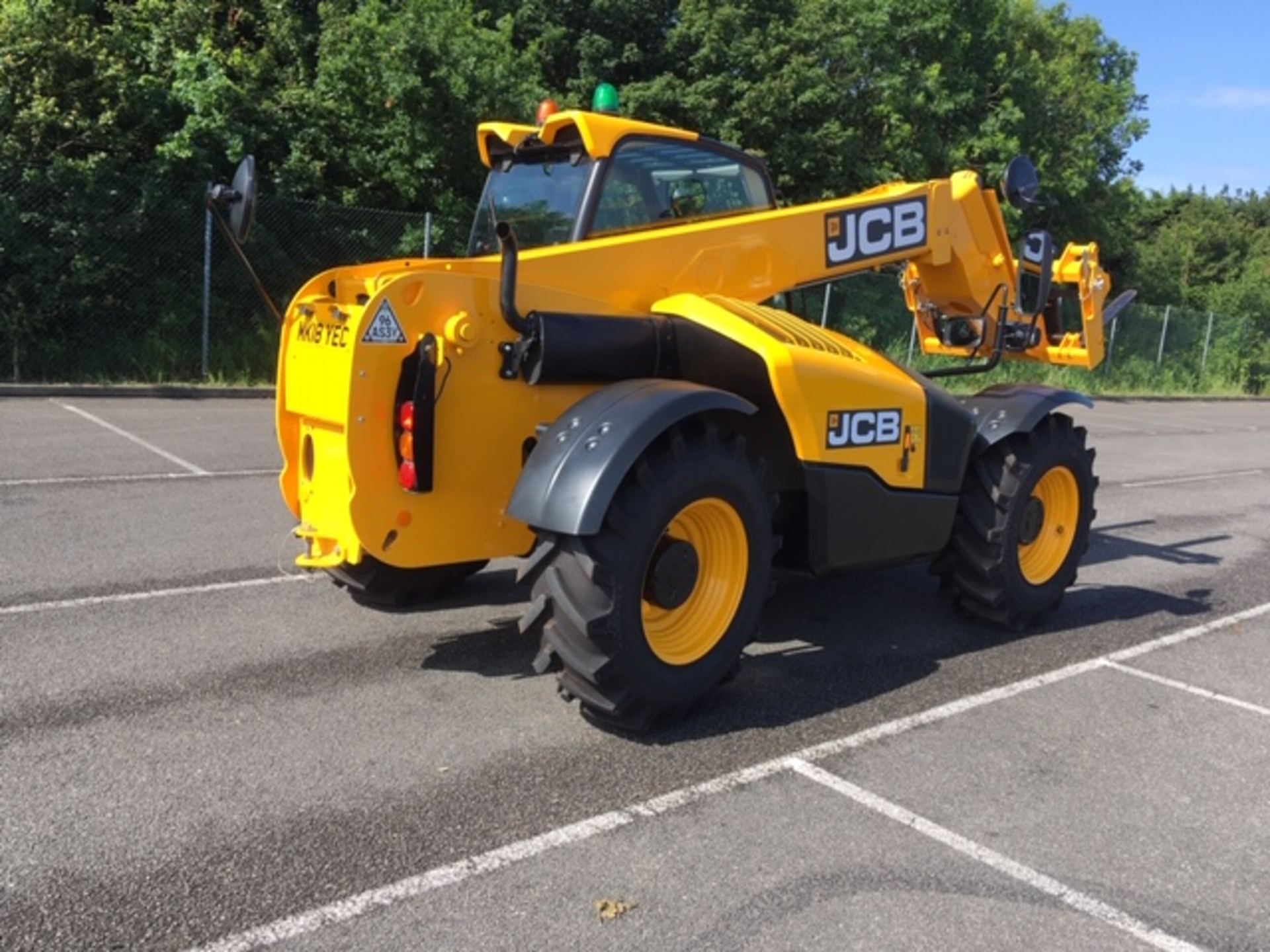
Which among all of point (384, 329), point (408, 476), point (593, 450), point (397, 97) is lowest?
point (408, 476)

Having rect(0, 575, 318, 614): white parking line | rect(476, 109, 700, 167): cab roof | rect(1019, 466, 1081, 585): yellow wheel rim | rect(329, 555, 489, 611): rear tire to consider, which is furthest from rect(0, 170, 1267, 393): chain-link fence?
rect(329, 555, 489, 611): rear tire

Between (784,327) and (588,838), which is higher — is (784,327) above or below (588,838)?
above

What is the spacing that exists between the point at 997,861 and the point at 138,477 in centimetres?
727

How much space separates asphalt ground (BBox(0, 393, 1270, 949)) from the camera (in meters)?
3.06

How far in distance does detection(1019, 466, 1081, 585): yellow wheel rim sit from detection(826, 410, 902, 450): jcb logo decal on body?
1.45 m

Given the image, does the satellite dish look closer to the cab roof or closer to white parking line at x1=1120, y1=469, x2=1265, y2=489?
the cab roof

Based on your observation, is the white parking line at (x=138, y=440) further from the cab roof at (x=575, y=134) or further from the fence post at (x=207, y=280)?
the cab roof at (x=575, y=134)

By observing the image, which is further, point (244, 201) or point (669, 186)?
point (669, 186)

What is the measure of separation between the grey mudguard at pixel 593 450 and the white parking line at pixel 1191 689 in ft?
8.80

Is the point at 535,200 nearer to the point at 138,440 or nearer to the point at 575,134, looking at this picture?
the point at 575,134

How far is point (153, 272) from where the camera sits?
47.2 feet

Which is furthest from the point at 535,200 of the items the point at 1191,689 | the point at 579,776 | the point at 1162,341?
the point at 1162,341

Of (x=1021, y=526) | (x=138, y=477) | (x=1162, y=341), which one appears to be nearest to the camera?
(x=1021, y=526)

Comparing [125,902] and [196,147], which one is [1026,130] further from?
[125,902]
